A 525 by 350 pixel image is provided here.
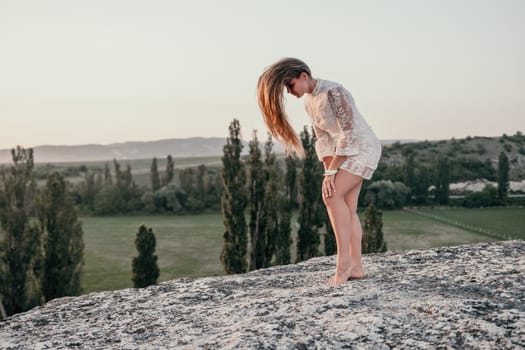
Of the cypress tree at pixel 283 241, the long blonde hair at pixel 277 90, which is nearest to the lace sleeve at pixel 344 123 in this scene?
the long blonde hair at pixel 277 90

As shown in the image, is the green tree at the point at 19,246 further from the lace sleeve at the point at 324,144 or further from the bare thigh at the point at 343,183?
the bare thigh at the point at 343,183

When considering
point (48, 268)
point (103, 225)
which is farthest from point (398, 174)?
point (48, 268)

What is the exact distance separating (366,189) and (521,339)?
187ft

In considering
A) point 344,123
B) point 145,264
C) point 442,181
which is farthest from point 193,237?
point 344,123

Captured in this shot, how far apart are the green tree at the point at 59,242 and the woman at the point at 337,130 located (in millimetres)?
19214

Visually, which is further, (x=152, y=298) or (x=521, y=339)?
(x=152, y=298)

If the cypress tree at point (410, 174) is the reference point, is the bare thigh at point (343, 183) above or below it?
above

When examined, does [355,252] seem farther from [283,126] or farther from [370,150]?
[283,126]

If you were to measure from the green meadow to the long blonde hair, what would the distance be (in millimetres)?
29883

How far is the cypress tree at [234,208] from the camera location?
2428 cm

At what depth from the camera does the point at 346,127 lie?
184 inches

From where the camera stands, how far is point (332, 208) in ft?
15.6

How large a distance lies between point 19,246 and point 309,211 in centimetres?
1424

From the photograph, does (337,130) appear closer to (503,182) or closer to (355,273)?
(355,273)
